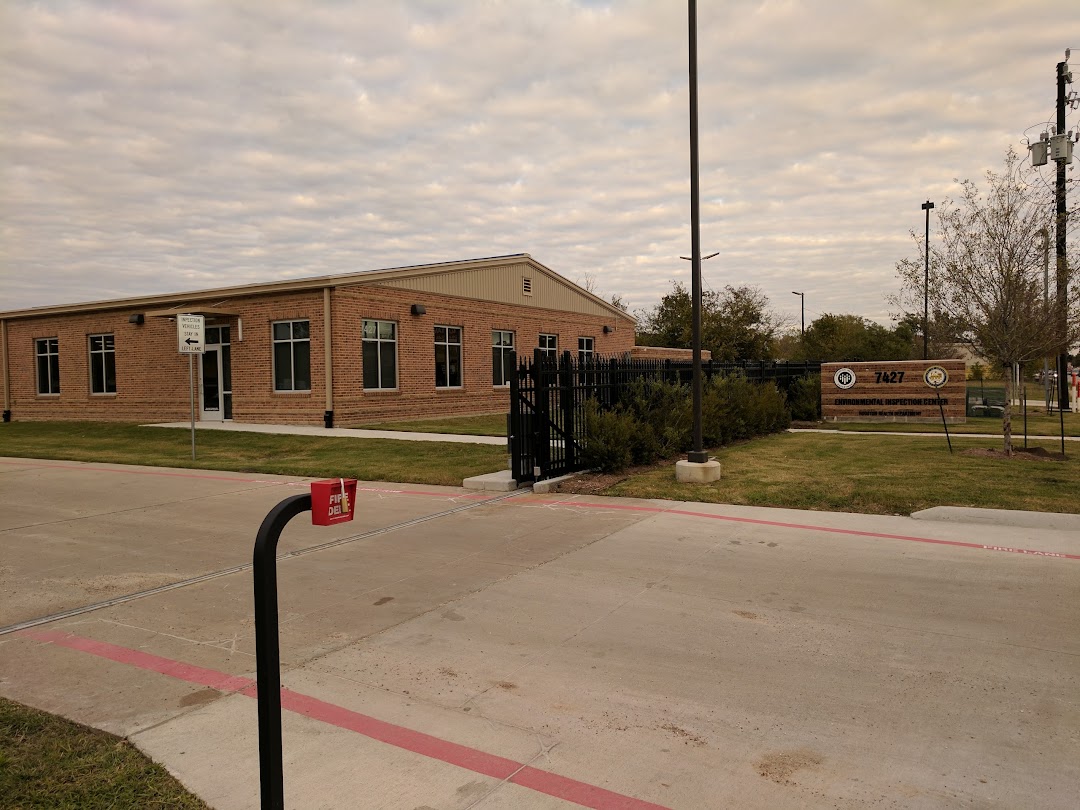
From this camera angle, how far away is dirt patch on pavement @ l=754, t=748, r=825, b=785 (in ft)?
11.0

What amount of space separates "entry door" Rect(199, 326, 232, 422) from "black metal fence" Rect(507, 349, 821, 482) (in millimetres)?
15635

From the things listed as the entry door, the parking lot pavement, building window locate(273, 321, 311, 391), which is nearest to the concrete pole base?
the parking lot pavement

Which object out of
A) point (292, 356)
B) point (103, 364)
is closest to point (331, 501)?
point (292, 356)

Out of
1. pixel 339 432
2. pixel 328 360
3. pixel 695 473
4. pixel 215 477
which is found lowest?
pixel 215 477

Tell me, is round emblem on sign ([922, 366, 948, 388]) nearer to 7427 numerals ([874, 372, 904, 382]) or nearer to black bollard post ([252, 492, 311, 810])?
7427 numerals ([874, 372, 904, 382])

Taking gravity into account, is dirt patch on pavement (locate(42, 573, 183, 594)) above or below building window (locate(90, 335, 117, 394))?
below

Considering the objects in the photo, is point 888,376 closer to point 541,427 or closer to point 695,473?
point 695,473

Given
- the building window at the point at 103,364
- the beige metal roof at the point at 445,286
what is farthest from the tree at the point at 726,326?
the building window at the point at 103,364

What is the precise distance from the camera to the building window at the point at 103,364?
2780 centimetres

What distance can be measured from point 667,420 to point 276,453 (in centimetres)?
876

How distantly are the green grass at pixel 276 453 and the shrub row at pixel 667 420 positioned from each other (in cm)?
204

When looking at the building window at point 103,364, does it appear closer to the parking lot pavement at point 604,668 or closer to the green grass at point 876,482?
the parking lot pavement at point 604,668

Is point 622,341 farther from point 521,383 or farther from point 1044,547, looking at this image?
point 1044,547

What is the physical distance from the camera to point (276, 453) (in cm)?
1688
